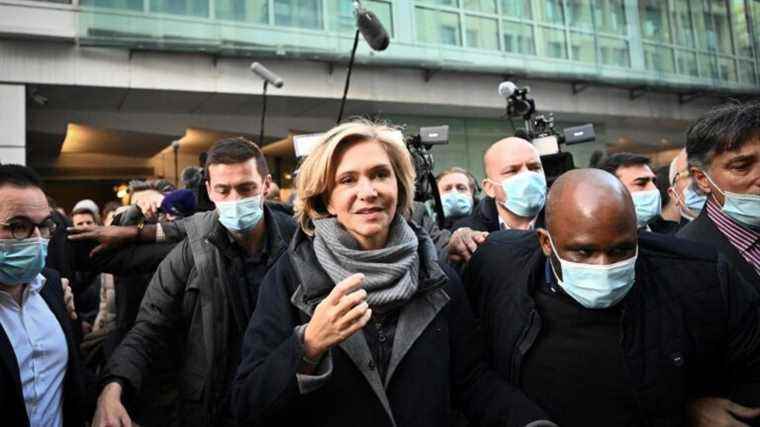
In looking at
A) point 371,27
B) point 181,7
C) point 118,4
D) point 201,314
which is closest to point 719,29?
point 181,7

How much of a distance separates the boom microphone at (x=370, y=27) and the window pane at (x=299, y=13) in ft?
17.9

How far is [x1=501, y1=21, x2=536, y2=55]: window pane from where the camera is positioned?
10695 millimetres

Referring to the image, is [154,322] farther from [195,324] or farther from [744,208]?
[744,208]

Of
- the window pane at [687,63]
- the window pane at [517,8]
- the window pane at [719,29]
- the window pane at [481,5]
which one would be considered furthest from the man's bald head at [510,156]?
the window pane at [719,29]

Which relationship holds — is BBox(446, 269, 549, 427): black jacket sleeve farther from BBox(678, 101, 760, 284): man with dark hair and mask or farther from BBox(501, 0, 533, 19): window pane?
BBox(501, 0, 533, 19): window pane

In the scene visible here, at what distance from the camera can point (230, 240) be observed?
2320 mm

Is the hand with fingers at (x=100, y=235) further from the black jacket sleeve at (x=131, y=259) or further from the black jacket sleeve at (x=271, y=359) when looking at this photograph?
the black jacket sleeve at (x=271, y=359)

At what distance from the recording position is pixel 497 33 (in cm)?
1058

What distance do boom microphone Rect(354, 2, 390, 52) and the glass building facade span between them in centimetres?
509

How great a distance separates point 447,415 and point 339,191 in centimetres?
75

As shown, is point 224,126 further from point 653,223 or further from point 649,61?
point 649,61

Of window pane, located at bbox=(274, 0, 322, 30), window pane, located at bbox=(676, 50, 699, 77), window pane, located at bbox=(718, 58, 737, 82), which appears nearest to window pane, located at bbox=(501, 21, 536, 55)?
window pane, located at bbox=(274, 0, 322, 30)

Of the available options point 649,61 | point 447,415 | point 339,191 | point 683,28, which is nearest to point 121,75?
point 339,191

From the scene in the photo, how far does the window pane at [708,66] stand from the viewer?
13492mm
